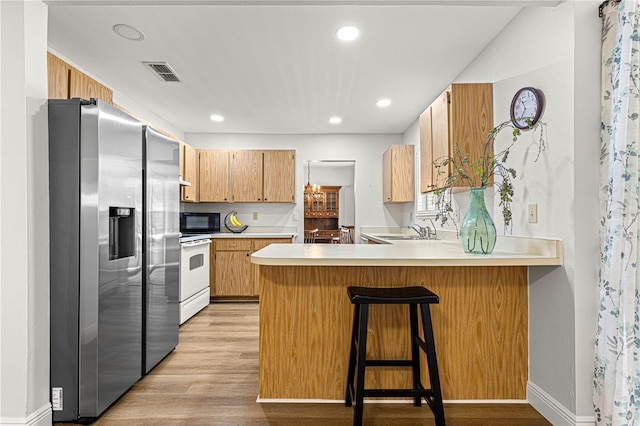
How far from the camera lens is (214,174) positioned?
17.3 feet

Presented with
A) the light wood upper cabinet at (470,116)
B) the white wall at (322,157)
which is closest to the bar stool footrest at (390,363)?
the light wood upper cabinet at (470,116)

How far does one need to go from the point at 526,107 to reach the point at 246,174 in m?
3.86

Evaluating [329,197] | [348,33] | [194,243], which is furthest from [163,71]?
[329,197]

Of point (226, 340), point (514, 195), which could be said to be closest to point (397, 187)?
point (514, 195)

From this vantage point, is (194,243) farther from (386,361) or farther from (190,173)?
(386,361)

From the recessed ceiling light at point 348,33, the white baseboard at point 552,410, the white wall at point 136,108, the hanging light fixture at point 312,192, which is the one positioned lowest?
the white baseboard at point 552,410

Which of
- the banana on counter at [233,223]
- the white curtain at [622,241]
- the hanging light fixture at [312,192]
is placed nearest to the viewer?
the white curtain at [622,241]

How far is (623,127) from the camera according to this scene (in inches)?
61.2

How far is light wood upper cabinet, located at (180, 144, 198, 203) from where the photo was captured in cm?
484

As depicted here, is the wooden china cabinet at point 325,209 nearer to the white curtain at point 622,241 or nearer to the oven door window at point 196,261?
the oven door window at point 196,261

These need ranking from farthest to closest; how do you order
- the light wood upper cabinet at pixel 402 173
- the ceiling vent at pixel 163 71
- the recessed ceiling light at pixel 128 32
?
the light wood upper cabinet at pixel 402 173, the ceiling vent at pixel 163 71, the recessed ceiling light at pixel 128 32

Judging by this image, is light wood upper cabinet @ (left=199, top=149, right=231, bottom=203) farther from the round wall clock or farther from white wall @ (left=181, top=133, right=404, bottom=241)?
the round wall clock

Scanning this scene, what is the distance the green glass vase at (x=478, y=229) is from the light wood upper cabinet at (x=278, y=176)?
11.1ft

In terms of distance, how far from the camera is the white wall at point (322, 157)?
556 centimetres
